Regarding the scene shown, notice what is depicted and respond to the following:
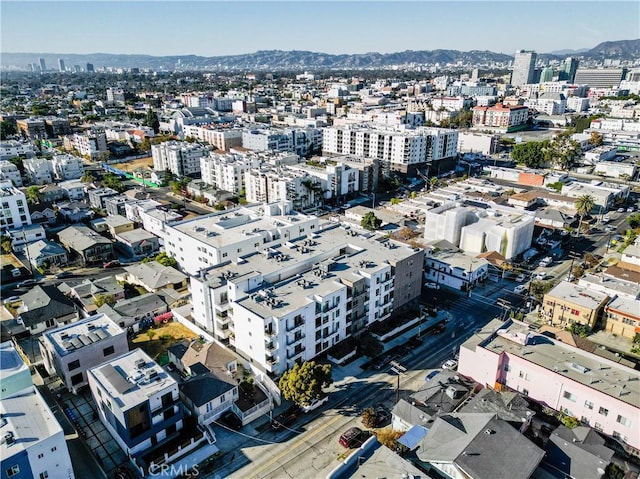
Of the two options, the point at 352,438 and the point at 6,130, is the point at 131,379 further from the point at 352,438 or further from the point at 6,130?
the point at 6,130

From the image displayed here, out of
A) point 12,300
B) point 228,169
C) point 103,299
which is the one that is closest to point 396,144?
point 228,169

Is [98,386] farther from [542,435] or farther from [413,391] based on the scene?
[542,435]

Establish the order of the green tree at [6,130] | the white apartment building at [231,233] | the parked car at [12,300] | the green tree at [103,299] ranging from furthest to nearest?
the green tree at [6,130]
the white apartment building at [231,233]
the parked car at [12,300]
the green tree at [103,299]

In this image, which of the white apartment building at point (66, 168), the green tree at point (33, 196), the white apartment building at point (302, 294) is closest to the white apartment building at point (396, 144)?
the white apartment building at point (302, 294)

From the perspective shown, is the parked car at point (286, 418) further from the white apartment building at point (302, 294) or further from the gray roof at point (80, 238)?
the gray roof at point (80, 238)

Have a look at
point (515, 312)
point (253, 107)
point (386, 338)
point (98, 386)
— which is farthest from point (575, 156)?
point (253, 107)

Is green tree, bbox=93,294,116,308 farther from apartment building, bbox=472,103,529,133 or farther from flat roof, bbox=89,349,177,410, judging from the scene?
apartment building, bbox=472,103,529,133

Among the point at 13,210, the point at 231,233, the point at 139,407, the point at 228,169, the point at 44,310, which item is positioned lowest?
the point at 44,310
